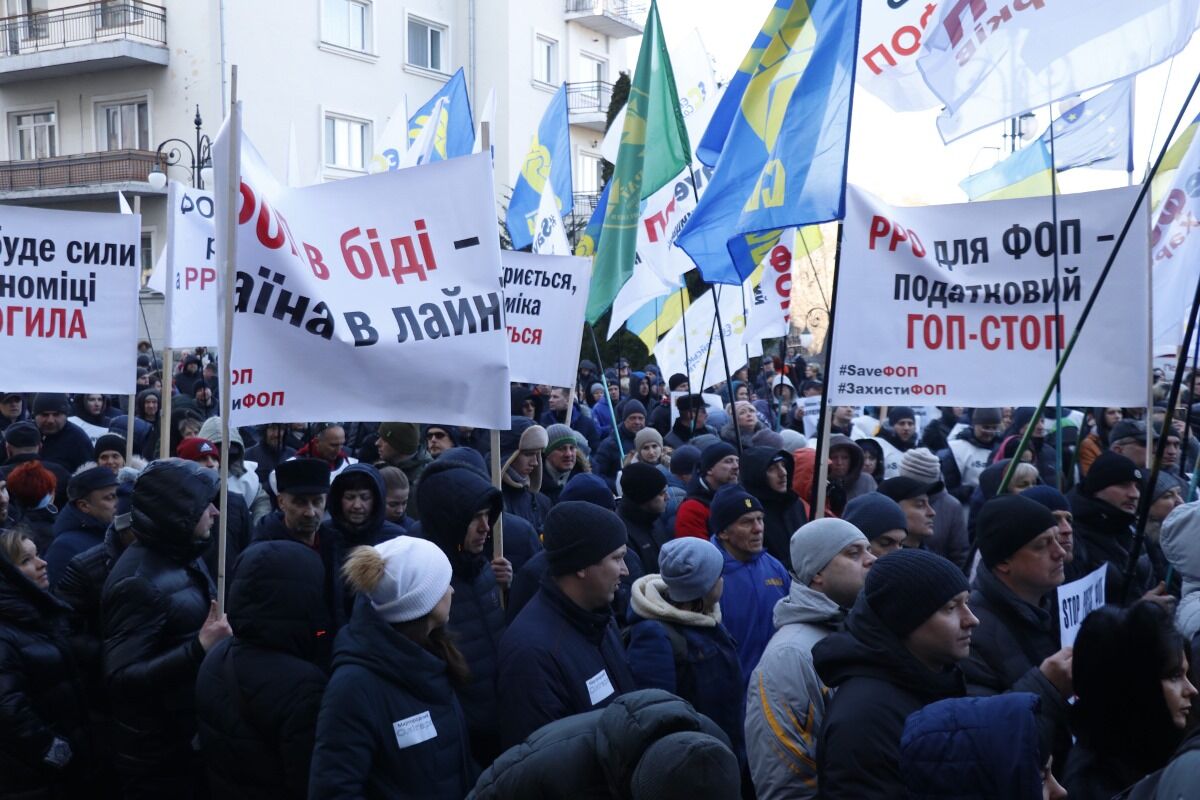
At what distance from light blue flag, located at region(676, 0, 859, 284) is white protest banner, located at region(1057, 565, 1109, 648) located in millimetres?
1972

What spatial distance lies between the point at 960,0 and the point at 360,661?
368 cm

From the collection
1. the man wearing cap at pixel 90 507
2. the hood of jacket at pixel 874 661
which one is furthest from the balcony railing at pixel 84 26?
the hood of jacket at pixel 874 661

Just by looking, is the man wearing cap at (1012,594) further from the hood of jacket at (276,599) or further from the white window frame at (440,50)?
the white window frame at (440,50)

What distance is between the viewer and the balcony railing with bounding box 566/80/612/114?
3753 cm

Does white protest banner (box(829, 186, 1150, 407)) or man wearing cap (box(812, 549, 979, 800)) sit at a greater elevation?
white protest banner (box(829, 186, 1150, 407))

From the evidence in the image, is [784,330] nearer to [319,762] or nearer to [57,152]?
[319,762]

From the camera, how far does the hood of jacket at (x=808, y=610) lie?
395cm

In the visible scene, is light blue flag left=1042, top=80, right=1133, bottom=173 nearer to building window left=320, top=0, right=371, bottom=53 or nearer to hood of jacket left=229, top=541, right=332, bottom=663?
hood of jacket left=229, top=541, right=332, bottom=663

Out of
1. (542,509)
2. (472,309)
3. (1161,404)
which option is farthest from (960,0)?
(1161,404)

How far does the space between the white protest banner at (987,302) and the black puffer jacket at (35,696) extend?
136 inches

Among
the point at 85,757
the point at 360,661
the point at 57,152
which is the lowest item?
the point at 85,757

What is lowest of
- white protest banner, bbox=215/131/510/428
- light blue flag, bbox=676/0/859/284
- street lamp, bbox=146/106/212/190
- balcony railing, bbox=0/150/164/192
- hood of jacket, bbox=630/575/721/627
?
hood of jacket, bbox=630/575/721/627

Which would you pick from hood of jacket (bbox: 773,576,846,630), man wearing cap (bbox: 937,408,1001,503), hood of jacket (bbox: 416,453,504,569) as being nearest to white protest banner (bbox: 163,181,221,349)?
hood of jacket (bbox: 416,453,504,569)

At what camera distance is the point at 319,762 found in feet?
10.8
